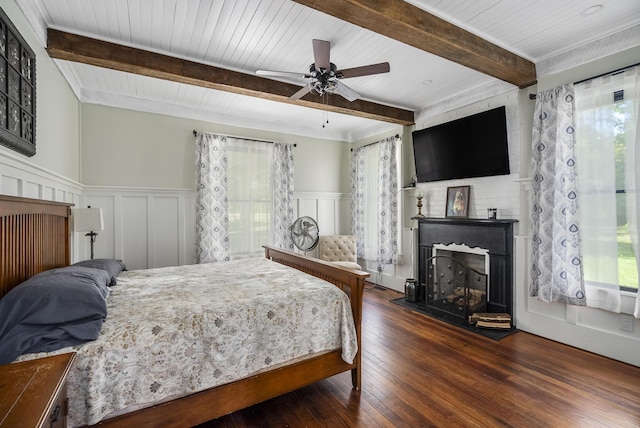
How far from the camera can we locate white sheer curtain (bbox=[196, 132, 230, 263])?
416cm

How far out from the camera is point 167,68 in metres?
2.75

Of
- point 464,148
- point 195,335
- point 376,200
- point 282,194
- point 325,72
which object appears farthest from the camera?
point 376,200

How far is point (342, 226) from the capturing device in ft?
18.9

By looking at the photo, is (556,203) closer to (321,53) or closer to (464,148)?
(464,148)

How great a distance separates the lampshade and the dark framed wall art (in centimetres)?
101

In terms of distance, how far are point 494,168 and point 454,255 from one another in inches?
46.7

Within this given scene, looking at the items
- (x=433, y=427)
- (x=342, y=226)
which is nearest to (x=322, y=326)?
(x=433, y=427)

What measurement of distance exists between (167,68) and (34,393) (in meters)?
2.72

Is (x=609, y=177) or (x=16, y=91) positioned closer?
(x=16, y=91)

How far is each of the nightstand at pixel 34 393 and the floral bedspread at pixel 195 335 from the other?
32 centimetres

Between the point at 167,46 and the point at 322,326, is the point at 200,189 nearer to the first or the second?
the point at 167,46

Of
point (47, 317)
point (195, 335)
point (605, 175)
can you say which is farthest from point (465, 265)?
point (47, 317)

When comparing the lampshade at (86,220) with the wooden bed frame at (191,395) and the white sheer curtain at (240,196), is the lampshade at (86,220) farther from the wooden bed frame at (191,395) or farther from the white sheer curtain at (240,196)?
the white sheer curtain at (240,196)

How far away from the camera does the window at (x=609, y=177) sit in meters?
2.44
